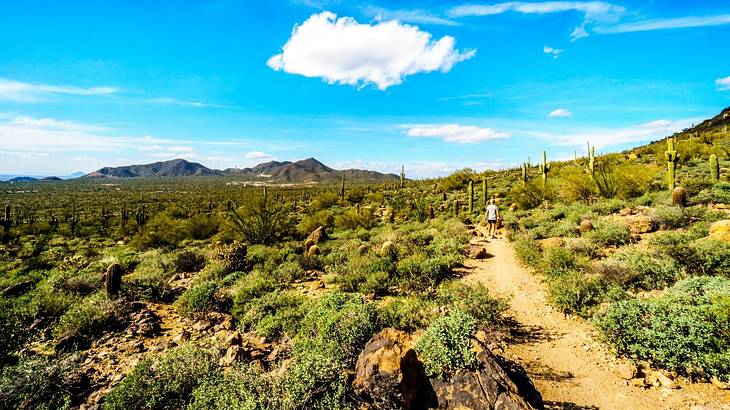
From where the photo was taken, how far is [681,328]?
15.3 feet

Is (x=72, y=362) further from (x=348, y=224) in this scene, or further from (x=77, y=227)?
(x=77, y=227)

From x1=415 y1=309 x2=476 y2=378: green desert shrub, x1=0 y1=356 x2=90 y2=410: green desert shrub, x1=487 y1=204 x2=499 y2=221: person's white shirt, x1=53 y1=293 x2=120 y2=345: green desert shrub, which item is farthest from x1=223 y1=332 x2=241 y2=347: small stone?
x1=487 y1=204 x2=499 y2=221: person's white shirt

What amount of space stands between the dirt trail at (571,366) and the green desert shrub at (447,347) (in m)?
1.44

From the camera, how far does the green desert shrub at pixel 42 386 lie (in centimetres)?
460

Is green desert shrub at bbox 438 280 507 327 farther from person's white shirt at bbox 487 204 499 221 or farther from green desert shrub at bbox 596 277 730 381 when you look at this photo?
person's white shirt at bbox 487 204 499 221

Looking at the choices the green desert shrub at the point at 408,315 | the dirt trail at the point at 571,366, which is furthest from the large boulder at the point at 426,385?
the green desert shrub at the point at 408,315

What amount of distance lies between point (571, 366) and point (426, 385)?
Answer: 268 cm

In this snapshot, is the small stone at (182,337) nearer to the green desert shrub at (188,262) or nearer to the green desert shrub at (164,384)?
the green desert shrub at (164,384)

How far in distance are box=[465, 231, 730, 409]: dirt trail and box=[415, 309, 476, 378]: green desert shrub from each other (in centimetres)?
144

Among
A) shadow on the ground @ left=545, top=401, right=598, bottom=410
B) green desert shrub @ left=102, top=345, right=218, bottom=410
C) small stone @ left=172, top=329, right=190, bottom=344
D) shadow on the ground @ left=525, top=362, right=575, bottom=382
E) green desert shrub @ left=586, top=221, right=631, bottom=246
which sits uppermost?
green desert shrub @ left=586, top=221, right=631, bottom=246

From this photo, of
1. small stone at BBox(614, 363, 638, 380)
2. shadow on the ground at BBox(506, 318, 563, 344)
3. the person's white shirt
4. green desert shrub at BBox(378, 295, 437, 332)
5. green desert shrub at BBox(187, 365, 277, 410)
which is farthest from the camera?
the person's white shirt

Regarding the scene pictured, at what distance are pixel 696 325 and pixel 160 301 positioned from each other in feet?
37.1

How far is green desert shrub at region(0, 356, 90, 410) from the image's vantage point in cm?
460

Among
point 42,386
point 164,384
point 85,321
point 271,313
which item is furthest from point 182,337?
point 164,384
